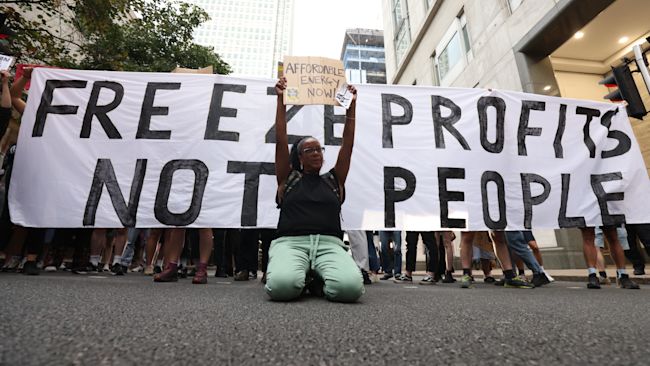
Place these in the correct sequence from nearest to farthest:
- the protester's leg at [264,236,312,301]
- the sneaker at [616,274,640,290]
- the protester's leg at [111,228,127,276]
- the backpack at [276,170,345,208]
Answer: the protester's leg at [264,236,312,301]
the backpack at [276,170,345,208]
the sneaker at [616,274,640,290]
the protester's leg at [111,228,127,276]

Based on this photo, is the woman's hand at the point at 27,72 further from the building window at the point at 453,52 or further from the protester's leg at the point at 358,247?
the building window at the point at 453,52

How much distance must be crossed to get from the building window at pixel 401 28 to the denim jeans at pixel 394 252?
12.9 metres

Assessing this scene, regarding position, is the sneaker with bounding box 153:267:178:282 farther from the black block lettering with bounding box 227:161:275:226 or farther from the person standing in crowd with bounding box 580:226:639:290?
the person standing in crowd with bounding box 580:226:639:290

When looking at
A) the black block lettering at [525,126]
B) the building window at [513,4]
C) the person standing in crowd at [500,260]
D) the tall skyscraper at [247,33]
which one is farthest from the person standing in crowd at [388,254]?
the tall skyscraper at [247,33]

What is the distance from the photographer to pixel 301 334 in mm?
1065

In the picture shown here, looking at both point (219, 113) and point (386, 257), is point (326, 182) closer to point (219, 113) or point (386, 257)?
point (219, 113)

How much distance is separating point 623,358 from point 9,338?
5.40 ft

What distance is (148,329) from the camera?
1.07m

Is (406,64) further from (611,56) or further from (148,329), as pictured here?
A: (148,329)

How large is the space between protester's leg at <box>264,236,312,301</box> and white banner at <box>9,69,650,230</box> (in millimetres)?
1196

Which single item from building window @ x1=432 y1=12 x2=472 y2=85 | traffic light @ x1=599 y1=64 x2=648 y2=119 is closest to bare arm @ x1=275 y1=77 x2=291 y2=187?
traffic light @ x1=599 y1=64 x2=648 y2=119

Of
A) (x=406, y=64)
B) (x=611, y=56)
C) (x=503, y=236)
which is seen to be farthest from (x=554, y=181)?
(x=406, y=64)

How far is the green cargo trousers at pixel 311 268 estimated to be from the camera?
1825 mm

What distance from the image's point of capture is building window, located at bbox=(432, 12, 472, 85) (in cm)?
1052
